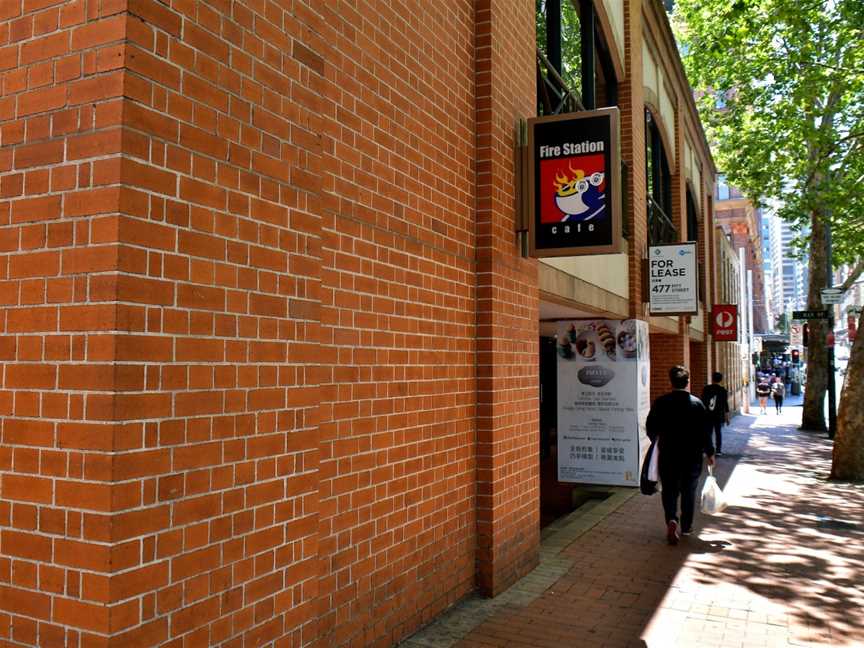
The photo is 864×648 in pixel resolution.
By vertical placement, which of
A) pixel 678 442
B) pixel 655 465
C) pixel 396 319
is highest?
pixel 396 319

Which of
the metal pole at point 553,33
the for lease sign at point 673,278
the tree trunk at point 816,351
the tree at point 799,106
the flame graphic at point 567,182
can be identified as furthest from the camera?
the tree trunk at point 816,351

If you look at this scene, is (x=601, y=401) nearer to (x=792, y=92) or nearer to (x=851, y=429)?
(x=851, y=429)

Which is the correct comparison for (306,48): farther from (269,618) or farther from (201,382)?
(269,618)

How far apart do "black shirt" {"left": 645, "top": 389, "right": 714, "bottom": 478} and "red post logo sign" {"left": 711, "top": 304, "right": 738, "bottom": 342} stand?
575 inches

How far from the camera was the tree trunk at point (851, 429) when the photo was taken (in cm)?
1187

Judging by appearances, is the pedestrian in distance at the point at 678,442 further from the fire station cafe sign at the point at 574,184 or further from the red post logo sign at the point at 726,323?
the red post logo sign at the point at 726,323

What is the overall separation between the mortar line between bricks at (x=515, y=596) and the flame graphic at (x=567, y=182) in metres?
3.24

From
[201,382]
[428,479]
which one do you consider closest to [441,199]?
[428,479]

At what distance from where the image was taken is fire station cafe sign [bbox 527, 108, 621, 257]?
6.01 metres

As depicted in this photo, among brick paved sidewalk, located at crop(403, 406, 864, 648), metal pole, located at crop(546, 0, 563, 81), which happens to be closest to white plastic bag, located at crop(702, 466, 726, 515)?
brick paved sidewalk, located at crop(403, 406, 864, 648)

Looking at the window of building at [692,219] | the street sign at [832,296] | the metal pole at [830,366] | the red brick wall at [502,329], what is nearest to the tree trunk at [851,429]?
the street sign at [832,296]

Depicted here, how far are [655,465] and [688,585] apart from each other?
5.58 feet

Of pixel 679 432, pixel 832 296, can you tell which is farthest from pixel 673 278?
pixel 832 296

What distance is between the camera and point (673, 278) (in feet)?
39.5
